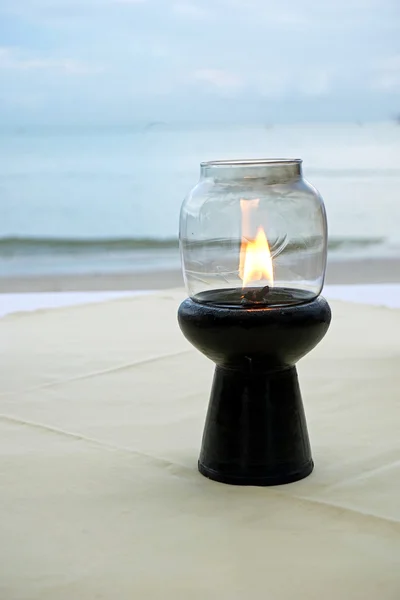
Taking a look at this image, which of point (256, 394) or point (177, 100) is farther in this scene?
point (177, 100)

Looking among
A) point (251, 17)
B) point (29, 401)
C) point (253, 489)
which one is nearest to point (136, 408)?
point (29, 401)

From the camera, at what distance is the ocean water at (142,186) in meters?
4.34

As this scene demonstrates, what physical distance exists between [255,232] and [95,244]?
3.76 metres

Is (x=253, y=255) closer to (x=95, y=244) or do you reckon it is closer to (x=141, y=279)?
(x=141, y=279)

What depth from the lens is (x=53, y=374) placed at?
110 centimetres

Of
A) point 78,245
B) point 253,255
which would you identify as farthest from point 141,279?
point 253,255

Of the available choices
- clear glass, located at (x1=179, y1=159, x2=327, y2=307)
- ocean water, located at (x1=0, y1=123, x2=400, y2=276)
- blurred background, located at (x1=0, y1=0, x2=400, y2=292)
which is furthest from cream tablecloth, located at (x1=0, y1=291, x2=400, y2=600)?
blurred background, located at (x1=0, y1=0, x2=400, y2=292)

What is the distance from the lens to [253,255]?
2.43ft

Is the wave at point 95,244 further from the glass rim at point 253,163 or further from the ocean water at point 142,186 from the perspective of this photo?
the glass rim at point 253,163

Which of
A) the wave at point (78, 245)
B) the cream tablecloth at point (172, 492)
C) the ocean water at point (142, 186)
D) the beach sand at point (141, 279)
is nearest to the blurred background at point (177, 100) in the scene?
the ocean water at point (142, 186)

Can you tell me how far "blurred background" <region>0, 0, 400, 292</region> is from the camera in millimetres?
6004

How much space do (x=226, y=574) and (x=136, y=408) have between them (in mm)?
409

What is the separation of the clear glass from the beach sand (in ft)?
7.24

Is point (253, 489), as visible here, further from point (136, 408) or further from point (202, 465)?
point (136, 408)
